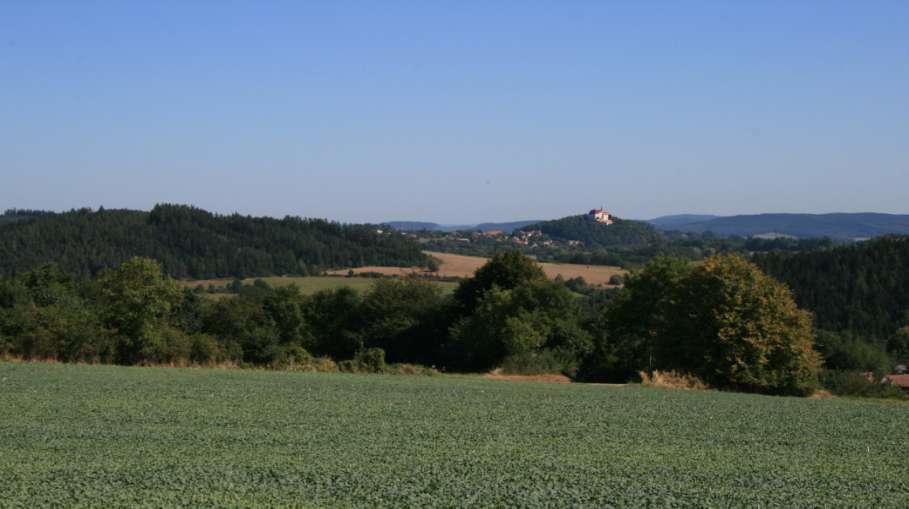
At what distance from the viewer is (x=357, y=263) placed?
15038 centimetres

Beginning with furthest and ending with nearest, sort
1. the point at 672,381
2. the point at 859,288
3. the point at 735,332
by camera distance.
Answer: the point at 859,288 → the point at 735,332 → the point at 672,381

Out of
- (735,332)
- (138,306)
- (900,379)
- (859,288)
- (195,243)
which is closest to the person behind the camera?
(735,332)

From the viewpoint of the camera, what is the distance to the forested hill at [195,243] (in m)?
127

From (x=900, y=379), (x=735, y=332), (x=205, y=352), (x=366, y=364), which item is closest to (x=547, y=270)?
(x=900, y=379)

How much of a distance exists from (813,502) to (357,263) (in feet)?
453

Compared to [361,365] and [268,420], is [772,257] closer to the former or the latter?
[361,365]

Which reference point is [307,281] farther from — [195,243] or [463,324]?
[463,324]

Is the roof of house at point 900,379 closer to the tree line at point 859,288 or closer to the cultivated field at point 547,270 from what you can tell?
Answer: the tree line at point 859,288

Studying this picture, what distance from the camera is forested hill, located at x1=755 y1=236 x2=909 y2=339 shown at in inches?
3760

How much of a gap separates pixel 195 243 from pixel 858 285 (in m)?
96.2

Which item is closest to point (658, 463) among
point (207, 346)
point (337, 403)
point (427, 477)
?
point (427, 477)

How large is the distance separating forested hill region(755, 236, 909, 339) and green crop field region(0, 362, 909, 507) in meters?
70.4

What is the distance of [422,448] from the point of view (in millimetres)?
18469

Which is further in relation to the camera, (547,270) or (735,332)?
(547,270)
